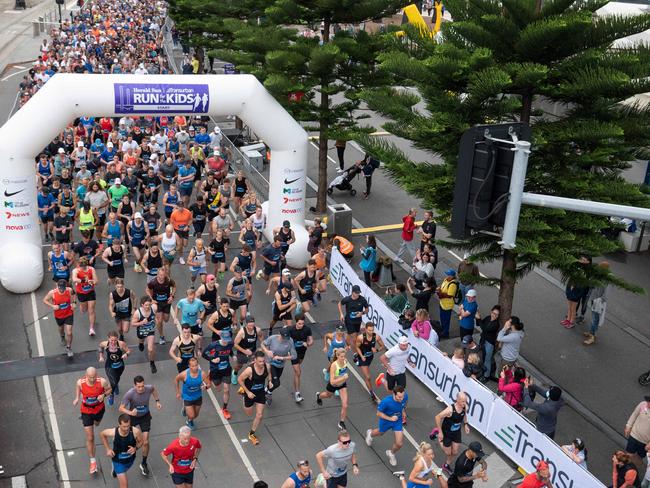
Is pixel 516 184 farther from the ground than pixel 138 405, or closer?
farther from the ground

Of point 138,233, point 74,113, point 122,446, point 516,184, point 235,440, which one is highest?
point 516,184

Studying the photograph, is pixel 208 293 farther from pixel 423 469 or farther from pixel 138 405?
pixel 423 469

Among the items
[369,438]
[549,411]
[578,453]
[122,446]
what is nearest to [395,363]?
[369,438]

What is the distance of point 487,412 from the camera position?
12461mm

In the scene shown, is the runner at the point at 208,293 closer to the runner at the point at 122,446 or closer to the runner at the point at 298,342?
the runner at the point at 298,342

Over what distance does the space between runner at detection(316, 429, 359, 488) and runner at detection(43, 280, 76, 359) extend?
5.86 metres

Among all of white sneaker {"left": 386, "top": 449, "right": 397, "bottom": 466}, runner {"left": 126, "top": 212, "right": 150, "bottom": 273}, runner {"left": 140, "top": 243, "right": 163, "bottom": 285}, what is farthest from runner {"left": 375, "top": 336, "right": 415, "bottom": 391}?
runner {"left": 126, "top": 212, "right": 150, "bottom": 273}

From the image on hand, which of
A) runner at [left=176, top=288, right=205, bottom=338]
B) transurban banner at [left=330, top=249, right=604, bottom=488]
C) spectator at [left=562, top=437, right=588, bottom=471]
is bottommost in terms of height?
transurban banner at [left=330, top=249, right=604, bottom=488]

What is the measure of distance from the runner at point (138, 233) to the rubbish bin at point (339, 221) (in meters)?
4.94

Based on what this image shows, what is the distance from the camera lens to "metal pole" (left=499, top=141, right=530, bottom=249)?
571cm

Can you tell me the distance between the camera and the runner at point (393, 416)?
11.5m

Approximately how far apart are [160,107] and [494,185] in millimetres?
12557

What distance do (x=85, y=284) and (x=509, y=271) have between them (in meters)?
7.58

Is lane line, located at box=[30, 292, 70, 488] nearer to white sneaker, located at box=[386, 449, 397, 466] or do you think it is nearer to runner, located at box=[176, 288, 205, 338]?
runner, located at box=[176, 288, 205, 338]
